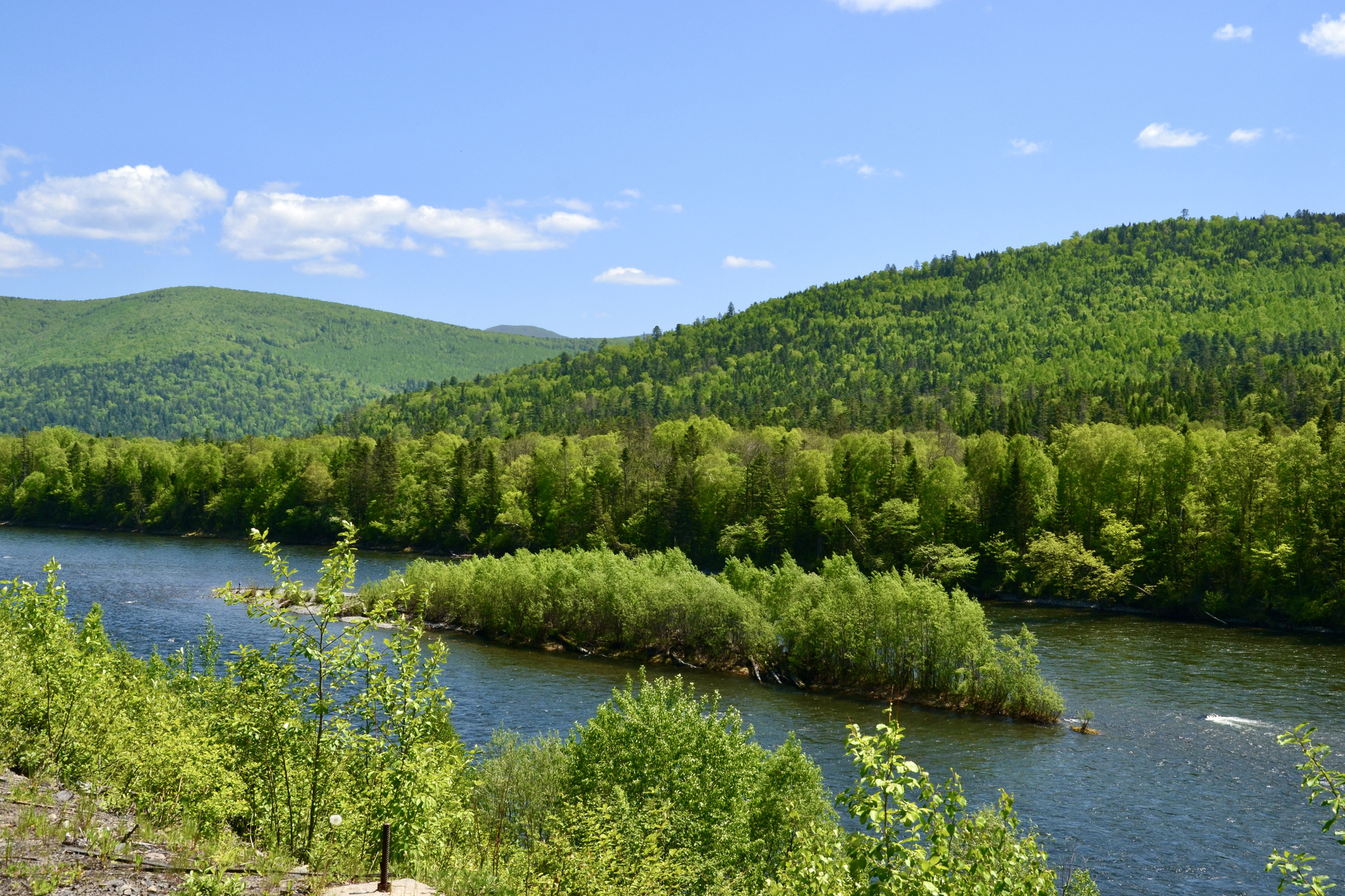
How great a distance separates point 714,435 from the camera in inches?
6088

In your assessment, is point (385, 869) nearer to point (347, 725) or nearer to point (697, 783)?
point (347, 725)

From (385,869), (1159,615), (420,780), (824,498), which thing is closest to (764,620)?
(1159,615)

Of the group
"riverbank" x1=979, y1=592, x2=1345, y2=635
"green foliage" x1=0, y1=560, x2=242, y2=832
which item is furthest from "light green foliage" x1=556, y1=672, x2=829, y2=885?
"riverbank" x1=979, y1=592, x2=1345, y2=635

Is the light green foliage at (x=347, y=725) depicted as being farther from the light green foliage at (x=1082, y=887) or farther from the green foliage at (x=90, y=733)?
the light green foliage at (x=1082, y=887)

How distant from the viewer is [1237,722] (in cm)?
5169

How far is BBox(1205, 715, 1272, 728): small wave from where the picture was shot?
50.8m

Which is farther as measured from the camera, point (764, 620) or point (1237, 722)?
point (764, 620)

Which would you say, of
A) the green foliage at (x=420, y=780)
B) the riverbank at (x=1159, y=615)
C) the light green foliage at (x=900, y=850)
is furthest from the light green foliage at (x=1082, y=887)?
the riverbank at (x=1159, y=615)

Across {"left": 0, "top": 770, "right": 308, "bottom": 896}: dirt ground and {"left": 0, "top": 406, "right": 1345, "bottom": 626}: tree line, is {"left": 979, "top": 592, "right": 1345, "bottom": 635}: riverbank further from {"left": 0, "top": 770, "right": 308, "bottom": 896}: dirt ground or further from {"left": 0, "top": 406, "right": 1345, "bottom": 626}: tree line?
{"left": 0, "top": 770, "right": 308, "bottom": 896}: dirt ground

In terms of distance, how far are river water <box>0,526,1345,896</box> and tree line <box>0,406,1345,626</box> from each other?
7.94 m

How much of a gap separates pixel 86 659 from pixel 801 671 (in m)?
47.3

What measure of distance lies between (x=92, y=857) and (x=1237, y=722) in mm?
54587

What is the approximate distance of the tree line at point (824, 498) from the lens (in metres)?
84.0

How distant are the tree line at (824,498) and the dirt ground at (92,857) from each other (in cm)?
6323
